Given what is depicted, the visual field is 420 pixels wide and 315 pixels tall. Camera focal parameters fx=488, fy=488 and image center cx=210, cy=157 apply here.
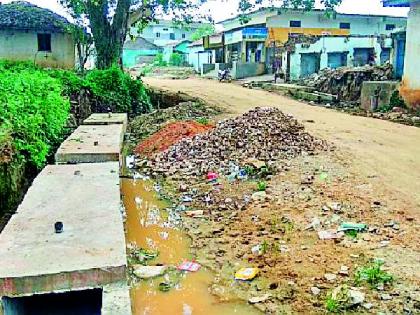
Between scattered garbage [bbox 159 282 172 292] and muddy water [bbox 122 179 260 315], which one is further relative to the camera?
scattered garbage [bbox 159 282 172 292]

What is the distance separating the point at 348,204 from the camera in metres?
6.28

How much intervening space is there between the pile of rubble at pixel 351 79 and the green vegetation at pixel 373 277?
49.3 ft

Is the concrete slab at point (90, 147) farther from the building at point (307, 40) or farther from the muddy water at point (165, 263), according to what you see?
the building at point (307, 40)

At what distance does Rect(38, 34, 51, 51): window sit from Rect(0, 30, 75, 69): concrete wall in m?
0.14

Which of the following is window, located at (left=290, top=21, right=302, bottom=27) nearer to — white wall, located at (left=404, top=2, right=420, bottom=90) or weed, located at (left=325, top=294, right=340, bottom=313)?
white wall, located at (left=404, top=2, right=420, bottom=90)

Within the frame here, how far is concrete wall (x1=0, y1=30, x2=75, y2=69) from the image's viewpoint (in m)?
22.4

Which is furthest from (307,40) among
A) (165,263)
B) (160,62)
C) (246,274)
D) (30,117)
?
(246,274)

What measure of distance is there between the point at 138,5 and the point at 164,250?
15.4 metres

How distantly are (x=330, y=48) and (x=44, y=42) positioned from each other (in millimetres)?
14977

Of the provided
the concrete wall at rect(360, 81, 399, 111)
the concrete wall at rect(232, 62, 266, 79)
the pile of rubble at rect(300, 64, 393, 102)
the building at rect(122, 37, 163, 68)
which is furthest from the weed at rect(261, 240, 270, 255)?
the building at rect(122, 37, 163, 68)

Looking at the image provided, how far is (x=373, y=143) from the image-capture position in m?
10.3

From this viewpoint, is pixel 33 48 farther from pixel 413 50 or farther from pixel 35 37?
pixel 413 50

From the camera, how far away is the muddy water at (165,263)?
4.30m

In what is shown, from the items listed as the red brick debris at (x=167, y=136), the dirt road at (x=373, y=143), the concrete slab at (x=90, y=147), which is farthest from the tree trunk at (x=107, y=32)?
the concrete slab at (x=90, y=147)
